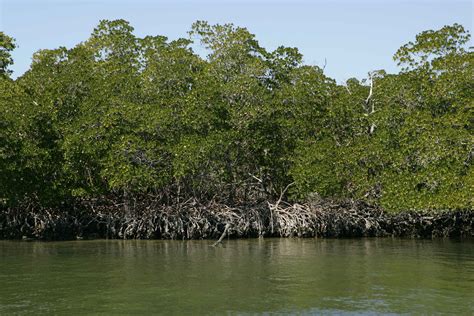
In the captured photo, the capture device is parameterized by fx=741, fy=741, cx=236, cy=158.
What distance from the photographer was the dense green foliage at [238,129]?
22922 mm

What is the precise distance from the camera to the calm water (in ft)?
43.1

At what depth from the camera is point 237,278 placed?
1617cm

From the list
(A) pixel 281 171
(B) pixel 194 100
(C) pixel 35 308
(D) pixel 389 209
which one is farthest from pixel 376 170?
(C) pixel 35 308

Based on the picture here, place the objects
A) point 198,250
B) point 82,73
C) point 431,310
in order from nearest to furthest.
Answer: point 431,310 → point 198,250 → point 82,73

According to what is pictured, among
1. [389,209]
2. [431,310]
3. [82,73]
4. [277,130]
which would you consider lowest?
[431,310]

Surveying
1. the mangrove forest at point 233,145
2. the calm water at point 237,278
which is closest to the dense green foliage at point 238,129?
the mangrove forest at point 233,145

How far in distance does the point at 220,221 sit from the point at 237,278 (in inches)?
354

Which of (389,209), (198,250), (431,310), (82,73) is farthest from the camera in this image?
(82,73)

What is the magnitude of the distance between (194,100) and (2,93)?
20.4 feet

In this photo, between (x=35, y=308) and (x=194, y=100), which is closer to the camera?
(x=35, y=308)

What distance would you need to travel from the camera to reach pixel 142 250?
21.7m

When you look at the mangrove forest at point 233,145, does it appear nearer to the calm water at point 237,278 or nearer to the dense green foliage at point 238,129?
the dense green foliage at point 238,129

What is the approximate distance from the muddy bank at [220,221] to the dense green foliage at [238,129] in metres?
0.72

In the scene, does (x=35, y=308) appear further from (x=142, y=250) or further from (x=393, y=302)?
(x=142, y=250)
